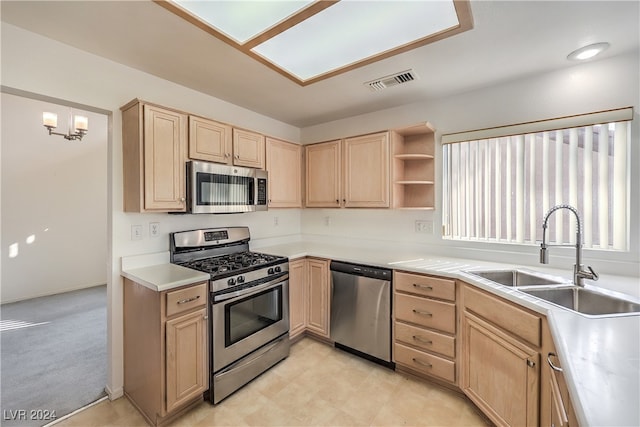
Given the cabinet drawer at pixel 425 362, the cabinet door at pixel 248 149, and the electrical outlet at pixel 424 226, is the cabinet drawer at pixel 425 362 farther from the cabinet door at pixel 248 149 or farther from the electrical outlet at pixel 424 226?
the cabinet door at pixel 248 149

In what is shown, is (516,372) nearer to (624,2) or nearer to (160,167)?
(624,2)

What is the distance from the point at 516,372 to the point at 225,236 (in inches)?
96.0

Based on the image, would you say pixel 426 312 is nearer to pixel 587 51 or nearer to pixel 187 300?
pixel 187 300

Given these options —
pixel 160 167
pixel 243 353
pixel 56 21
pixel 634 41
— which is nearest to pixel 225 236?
pixel 160 167

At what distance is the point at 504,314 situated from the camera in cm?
160

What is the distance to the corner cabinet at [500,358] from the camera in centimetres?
143

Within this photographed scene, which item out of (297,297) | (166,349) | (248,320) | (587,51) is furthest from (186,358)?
(587,51)

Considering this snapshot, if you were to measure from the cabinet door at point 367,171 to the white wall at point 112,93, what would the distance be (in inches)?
55.5

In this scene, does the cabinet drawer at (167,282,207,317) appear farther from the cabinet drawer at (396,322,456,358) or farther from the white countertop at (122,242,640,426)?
the cabinet drawer at (396,322,456,358)

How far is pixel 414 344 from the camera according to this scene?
87.4 inches

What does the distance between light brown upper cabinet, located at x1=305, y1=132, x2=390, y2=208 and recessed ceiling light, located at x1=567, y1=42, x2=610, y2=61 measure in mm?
1406

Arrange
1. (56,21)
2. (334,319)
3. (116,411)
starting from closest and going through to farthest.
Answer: (56,21)
(116,411)
(334,319)

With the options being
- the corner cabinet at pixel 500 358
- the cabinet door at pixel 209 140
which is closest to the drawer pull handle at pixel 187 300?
the cabinet door at pixel 209 140

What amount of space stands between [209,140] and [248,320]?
1.54 m
